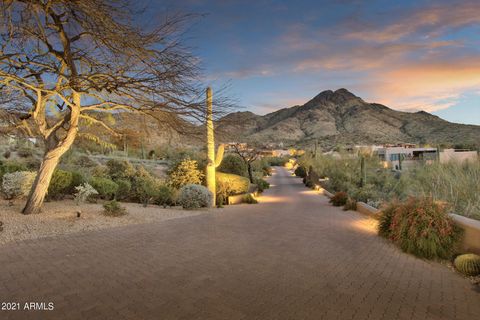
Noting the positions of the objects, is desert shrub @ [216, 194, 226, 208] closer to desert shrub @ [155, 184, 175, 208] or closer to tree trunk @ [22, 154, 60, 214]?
desert shrub @ [155, 184, 175, 208]

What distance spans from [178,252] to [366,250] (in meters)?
4.16

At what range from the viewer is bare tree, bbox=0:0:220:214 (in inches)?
284

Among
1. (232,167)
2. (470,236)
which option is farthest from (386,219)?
(232,167)

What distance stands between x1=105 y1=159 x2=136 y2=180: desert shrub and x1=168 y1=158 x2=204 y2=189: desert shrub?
2.21m

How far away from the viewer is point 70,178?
12.3 metres

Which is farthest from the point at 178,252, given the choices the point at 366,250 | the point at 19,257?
the point at 366,250

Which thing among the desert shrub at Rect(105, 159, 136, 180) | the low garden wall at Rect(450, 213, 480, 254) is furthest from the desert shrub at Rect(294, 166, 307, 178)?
the low garden wall at Rect(450, 213, 480, 254)

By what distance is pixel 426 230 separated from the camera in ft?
21.7

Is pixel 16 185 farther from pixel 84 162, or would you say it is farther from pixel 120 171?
pixel 84 162

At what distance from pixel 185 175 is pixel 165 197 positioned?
107 inches

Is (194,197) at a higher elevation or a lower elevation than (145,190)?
lower

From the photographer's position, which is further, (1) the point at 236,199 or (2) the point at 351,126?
(2) the point at 351,126

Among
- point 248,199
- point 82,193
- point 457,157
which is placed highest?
point 457,157

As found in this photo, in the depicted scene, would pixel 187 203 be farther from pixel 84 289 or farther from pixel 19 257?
pixel 84 289
